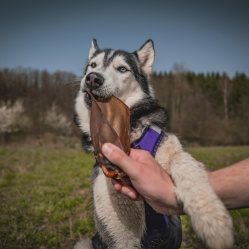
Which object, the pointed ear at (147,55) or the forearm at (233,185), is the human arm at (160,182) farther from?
the pointed ear at (147,55)

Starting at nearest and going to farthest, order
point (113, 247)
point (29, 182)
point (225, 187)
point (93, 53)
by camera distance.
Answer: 1. point (225, 187)
2. point (113, 247)
3. point (93, 53)
4. point (29, 182)

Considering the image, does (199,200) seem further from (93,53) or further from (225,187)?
(93,53)

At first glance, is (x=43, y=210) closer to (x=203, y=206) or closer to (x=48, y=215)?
(x=48, y=215)

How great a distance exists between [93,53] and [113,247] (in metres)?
3.24

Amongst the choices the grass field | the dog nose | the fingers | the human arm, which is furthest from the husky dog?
the grass field

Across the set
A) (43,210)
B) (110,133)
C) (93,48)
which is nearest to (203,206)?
(110,133)

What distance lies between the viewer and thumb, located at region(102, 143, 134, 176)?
186 centimetres

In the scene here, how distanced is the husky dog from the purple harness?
3 centimetres

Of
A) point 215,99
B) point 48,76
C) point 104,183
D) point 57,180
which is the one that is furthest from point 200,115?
point 104,183

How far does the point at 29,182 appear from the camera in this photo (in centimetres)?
995

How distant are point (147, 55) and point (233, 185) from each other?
311cm

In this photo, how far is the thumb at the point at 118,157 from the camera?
1862mm

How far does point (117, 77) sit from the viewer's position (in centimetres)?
400

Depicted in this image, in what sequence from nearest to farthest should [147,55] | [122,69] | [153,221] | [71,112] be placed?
[153,221]
[122,69]
[147,55]
[71,112]
